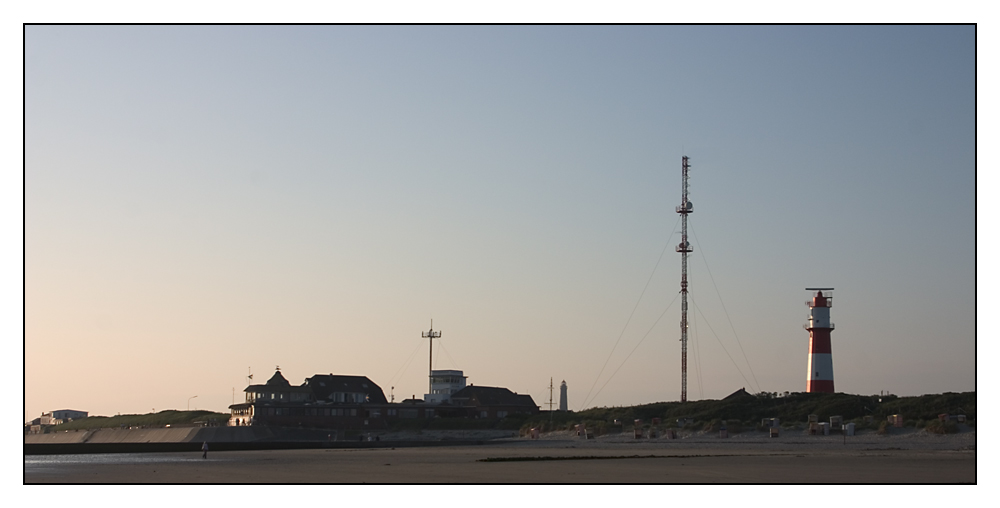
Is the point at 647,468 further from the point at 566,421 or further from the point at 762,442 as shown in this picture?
the point at 566,421

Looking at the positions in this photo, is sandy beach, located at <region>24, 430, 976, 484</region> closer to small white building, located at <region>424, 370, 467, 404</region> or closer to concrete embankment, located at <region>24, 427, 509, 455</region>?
concrete embankment, located at <region>24, 427, 509, 455</region>

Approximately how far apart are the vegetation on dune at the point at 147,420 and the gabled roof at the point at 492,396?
26.7 meters

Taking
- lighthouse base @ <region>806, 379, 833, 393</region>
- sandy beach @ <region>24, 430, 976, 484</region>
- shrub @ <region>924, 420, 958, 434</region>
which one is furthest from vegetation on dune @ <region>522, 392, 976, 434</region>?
sandy beach @ <region>24, 430, 976, 484</region>

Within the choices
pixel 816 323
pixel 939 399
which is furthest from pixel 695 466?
pixel 816 323

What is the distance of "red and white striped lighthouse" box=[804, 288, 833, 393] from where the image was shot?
9069 centimetres

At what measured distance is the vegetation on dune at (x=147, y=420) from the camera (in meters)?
127

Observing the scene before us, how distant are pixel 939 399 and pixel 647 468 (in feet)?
141

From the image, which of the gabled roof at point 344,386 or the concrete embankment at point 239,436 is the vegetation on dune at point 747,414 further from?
the gabled roof at point 344,386

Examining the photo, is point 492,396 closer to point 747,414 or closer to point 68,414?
point 747,414

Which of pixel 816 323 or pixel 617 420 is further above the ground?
pixel 816 323

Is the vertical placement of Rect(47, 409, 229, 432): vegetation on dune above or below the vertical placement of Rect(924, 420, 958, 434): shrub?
below

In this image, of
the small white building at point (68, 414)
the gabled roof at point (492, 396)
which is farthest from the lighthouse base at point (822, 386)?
the small white building at point (68, 414)

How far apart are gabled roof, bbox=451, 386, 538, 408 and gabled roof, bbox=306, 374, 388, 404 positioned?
8816 millimetres

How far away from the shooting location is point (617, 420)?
8775cm
